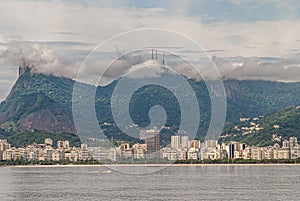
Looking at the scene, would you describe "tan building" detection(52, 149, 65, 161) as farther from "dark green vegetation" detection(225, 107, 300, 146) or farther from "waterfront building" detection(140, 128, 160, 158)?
"dark green vegetation" detection(225, 107, 300, 146)

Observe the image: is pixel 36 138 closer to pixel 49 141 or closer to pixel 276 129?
pixel 49 141

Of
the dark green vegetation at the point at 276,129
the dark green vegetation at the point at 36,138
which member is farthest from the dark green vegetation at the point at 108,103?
the dark green vegetation at the point at 276,129

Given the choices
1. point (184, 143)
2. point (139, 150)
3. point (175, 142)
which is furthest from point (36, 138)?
point (184, 143)

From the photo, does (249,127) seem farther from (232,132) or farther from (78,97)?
(78,97)

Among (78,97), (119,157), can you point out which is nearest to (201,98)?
(78,97)

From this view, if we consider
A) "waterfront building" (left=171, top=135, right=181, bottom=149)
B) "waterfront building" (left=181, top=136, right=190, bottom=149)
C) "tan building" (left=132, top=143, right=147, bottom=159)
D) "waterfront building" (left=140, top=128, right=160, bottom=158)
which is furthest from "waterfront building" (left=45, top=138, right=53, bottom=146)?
"waterfront building" (left=171, top=135, right=181, bottom=149)

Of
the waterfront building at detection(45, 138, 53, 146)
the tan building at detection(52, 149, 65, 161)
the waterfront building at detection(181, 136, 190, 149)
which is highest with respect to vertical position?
the waterfront building at detection(45, 138, 53, 146)
